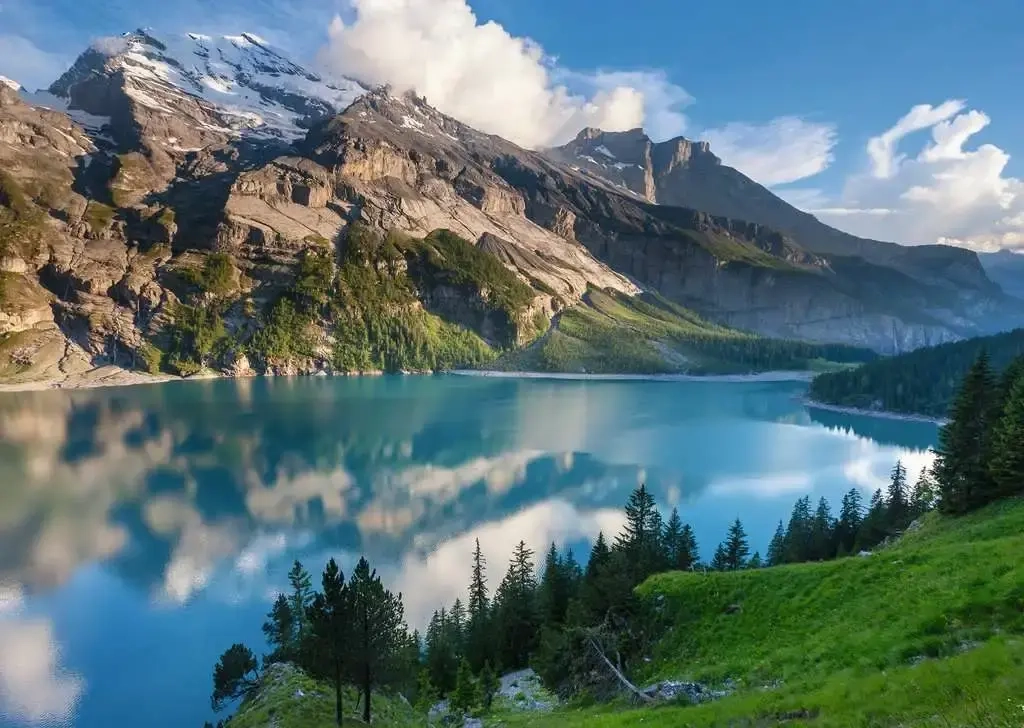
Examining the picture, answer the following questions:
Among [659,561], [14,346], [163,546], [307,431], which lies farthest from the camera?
[14,346]

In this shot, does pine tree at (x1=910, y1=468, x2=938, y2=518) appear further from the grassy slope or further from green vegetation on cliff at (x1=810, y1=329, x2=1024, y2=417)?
green vegetation on cliff at (x1=810, y1=329, x2=1024, y2=417)

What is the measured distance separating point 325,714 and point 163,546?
42.8m

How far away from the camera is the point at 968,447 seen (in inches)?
1537

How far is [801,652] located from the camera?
56.7 feet

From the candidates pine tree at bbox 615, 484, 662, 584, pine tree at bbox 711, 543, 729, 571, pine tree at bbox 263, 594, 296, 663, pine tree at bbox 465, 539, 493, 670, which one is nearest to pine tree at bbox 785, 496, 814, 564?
pine tree at bbox 711, 543, 729, 571

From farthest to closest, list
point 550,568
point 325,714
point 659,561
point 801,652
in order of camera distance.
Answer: point 659,561
point 550,568
point 325,714
point 801,652

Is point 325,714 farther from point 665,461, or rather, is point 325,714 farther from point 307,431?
point 307,431

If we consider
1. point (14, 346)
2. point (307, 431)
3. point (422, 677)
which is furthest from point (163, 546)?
point (14, 346)

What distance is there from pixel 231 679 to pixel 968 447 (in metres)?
48.2

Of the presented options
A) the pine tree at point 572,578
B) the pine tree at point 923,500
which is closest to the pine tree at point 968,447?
the pine tree at point 923,500

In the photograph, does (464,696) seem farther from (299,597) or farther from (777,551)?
(777,551)

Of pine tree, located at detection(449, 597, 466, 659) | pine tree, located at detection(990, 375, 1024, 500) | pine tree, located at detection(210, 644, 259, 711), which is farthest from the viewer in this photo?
pine tree, located at detection(449, 597, 466, 659)

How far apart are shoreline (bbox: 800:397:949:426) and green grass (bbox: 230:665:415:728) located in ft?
473

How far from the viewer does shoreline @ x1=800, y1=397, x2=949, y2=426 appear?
140 metres
